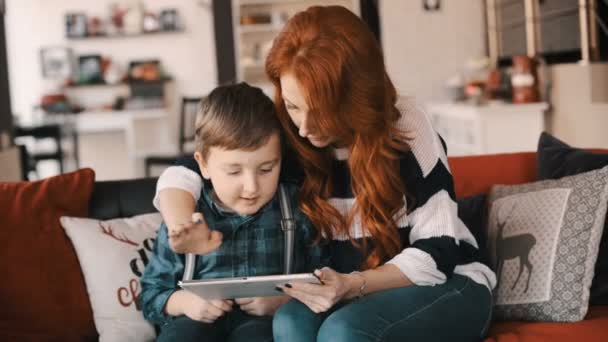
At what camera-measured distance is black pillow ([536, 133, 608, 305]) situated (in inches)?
82.9

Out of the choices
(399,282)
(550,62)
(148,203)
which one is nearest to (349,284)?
(399,282)

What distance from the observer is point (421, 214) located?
72.4 inches

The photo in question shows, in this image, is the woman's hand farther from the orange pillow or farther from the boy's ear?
the orange pillow

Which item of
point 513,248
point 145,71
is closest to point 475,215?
point 513,248

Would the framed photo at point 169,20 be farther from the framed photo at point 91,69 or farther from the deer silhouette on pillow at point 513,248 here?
the deer silhouette on pillow at point 513,248

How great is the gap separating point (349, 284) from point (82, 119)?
6828 millimetres

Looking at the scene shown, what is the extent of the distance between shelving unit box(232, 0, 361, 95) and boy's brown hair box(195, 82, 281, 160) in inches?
232

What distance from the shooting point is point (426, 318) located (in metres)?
1.68

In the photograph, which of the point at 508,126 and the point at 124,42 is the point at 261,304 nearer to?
the point at 508,126

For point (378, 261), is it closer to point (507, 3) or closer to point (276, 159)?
point (276, 159)

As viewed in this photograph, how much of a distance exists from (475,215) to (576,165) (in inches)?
11.2

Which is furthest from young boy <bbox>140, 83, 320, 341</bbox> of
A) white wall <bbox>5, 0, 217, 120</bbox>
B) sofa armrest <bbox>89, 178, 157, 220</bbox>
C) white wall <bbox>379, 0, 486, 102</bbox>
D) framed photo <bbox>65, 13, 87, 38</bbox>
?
framed photo <bbox>65, 13, 87, 38</bbox>

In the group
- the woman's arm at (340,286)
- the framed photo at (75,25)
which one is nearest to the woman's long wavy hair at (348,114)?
the woman's arm at (340,286)

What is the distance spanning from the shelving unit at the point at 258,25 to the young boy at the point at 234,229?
5898mm
